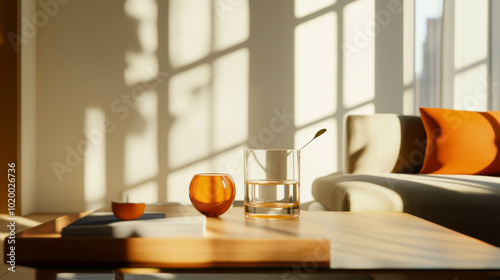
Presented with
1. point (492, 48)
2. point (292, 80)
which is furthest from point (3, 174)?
point (492, 48)

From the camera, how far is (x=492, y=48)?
3.69 metres

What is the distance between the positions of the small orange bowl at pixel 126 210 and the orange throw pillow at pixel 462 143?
1813mm

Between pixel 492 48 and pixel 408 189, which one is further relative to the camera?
pixel 492 48

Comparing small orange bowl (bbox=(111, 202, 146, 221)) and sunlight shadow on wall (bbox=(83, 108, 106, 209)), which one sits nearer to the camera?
small orange bowl (bbox=(111, 202, 146, 221))

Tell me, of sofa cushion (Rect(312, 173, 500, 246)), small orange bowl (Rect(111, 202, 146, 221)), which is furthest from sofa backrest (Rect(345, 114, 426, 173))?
small orange bowl (Rect(111, 202, 146, 221))

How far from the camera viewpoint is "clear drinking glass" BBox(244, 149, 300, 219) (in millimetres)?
1055

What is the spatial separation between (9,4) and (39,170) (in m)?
1.30

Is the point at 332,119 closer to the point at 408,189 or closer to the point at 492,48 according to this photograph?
the point at 492,48

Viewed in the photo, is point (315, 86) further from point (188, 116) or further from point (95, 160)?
point (95, 160)

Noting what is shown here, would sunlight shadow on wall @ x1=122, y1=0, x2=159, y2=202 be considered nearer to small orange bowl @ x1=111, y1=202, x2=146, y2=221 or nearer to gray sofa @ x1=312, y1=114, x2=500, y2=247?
gray sofa @ x1=312, y1=114, x2=500, y2=247

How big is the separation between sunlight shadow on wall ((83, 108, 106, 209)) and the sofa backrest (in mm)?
2078

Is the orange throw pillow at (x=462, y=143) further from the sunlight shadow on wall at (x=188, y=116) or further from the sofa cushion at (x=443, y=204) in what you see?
the sunlight shadow on wall at (x=188, y=116)

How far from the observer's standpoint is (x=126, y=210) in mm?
974
